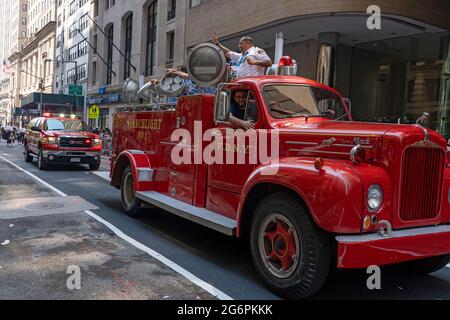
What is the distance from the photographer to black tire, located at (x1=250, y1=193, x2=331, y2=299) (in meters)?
4.26

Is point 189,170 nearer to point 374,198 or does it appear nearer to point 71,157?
point 374,198

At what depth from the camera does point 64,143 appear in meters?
15.8

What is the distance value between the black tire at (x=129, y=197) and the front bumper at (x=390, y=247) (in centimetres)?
478

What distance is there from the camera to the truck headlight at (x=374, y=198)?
4.18 m

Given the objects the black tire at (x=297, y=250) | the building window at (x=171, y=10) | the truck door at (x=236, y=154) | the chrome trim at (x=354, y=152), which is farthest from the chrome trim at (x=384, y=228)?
the building window at (x=171, y=10)

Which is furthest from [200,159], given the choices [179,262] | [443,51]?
[443,51]

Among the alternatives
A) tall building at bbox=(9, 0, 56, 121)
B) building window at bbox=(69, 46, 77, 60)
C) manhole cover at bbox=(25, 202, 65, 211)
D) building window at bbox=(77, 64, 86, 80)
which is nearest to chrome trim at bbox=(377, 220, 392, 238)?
manhole cover at bbox=(25, 202, 65, 211)

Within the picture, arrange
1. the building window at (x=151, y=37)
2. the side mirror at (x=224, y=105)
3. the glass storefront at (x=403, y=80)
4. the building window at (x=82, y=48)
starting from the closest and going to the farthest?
the side mirror at (x=224, y=105) → the glass storefront at (x=403, y=80) → the building window at (x=151, y=37) → the building window at (x=82, y=48)

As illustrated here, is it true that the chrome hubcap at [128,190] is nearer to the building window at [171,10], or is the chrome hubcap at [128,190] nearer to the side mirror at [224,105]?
the side mirror at [224,105]

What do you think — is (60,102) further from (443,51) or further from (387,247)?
(387,247)

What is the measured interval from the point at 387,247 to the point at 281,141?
1.68 m

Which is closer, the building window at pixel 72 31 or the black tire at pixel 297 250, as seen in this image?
the black tire at pixel 297 250

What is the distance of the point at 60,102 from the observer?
5281 centimetres

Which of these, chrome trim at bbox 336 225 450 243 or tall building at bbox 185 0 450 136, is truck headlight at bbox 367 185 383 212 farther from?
tall building at bbox 185 0 450 136
